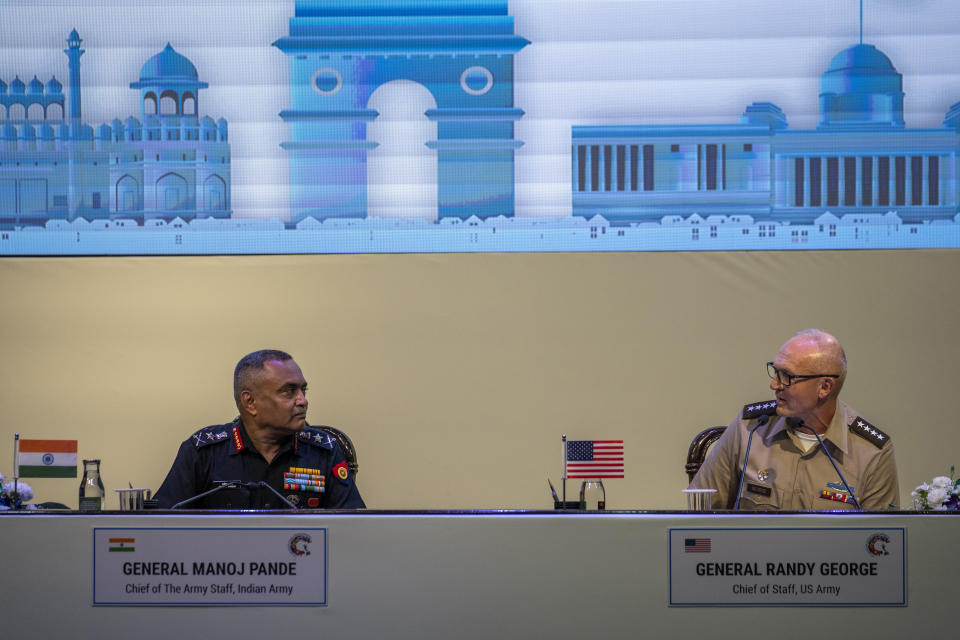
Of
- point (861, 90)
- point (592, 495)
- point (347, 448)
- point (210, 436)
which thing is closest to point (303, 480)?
point (210, 436)

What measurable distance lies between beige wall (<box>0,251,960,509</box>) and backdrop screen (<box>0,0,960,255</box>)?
0.13m

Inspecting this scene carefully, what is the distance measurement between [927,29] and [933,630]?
9.96ft

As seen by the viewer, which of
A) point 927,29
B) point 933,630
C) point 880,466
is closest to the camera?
point 933,630

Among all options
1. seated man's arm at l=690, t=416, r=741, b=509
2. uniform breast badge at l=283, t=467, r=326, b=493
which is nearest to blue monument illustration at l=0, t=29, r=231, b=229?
uniform breast badge at l=283, t=467, r=326, b=493

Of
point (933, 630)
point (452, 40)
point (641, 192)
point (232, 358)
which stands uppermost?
point (452, 40)

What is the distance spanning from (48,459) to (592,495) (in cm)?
150

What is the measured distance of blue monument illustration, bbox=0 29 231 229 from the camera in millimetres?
3953

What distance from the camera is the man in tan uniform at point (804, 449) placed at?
276cm

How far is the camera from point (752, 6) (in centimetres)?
388

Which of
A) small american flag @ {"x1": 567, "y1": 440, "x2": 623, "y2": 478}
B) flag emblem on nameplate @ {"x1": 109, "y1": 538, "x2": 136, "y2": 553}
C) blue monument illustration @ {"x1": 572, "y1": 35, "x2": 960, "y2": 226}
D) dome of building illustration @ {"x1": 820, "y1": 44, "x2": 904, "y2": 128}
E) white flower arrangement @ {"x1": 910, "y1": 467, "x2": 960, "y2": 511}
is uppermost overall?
dome of building illustration @ {"x1": 820, "y1": 44, "x2": 904, "y2": 128}

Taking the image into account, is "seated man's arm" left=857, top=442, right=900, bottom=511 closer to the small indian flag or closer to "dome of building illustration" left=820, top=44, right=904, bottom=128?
"dome of building illustration" left=820, top=44, right=904, bottom=128

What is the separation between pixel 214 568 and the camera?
1.73m

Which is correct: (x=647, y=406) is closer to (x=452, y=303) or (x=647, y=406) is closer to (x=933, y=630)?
(x=452, y=303)

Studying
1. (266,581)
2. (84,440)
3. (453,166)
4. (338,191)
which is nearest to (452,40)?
(453,166)
